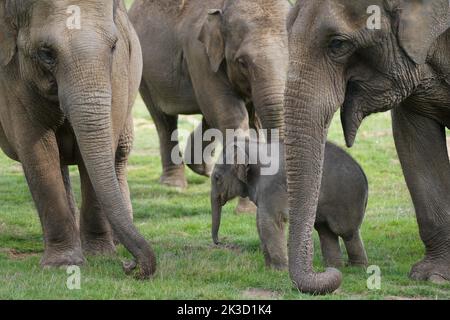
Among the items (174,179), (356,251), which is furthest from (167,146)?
(356,251)

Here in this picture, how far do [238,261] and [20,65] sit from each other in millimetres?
2352

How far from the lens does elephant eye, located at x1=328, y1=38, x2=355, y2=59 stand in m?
8.30

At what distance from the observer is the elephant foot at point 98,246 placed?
36.7ft

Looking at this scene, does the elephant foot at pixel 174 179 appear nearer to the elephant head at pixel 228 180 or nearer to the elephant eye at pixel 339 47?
the elephant head at pixel 228 180

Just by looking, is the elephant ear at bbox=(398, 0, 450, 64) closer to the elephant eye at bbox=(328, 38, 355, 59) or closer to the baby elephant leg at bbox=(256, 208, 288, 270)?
the elephant eye at bbox=(328, 38, 355, 59)

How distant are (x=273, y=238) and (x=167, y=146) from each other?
22.2ft

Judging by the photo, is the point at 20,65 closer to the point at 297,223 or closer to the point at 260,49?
the point at 297,223

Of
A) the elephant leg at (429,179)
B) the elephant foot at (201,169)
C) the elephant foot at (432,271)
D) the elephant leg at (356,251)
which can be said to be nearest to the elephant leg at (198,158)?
the elephant foot at (201,169)

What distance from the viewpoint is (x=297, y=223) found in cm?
814

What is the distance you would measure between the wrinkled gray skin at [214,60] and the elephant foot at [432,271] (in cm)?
342

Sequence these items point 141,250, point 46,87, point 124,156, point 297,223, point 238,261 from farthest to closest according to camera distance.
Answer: point 124,156 < point 238,261 < point 46,87 < point 141,250 < point 297,223

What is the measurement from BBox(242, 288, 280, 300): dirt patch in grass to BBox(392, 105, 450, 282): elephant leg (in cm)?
124

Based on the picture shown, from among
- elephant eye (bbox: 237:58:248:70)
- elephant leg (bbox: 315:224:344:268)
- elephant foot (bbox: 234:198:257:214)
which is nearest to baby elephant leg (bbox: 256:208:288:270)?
elephant leg (bbox: 315:224:344:268)
